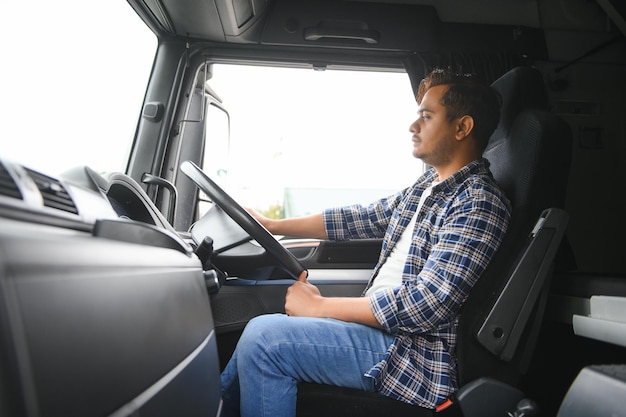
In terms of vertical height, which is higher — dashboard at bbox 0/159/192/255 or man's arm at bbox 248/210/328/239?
man's arm at bbox 248/210/328/239

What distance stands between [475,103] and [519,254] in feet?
1.83

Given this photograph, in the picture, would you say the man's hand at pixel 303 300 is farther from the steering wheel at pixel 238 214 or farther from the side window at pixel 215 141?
the side window at pixel 215 141

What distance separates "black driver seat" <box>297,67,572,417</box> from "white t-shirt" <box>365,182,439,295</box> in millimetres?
303

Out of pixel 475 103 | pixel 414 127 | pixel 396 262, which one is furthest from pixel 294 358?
pixel 475 103

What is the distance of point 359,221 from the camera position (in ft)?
6.02

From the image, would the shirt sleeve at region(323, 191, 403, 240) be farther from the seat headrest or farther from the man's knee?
the man's knee

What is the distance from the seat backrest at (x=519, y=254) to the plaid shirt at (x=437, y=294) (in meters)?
0.04

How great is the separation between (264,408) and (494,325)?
0.63 m

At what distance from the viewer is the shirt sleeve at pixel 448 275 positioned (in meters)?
1.20

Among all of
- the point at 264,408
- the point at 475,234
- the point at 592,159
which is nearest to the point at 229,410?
the point at 264,408

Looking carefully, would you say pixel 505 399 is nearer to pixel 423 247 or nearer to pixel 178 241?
pixel 423 247

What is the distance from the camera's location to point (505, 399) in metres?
1.18

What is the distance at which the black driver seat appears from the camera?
1175 mm

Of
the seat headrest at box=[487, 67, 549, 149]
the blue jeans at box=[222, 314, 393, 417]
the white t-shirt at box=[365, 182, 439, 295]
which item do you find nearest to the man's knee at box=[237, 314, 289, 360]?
the blue jeans at box=[222, 314, 393, 417]
